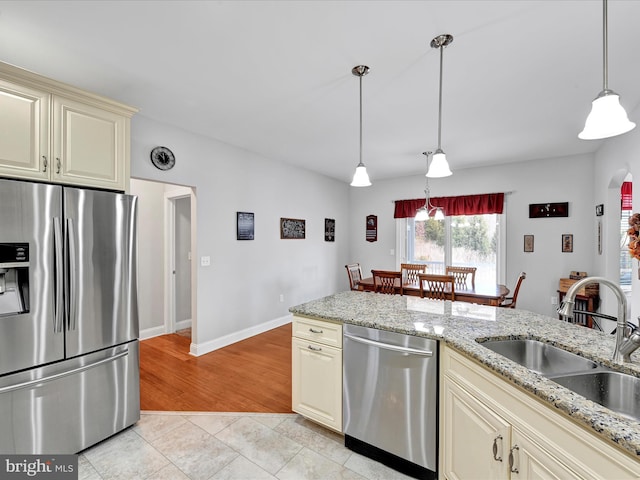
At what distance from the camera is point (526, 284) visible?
15.7ft

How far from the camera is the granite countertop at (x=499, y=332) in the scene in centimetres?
89

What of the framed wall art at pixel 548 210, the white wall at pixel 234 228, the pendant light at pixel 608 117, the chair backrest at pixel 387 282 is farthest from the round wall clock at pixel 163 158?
the framed wall art at pixel 548 210

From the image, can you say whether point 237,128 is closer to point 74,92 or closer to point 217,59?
point 217,59

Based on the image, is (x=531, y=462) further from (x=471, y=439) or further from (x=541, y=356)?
(x=541, y=356)

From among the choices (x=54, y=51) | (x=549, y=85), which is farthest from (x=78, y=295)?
(x=549, y=85)

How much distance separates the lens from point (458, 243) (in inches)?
211

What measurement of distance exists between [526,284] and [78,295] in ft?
18.7

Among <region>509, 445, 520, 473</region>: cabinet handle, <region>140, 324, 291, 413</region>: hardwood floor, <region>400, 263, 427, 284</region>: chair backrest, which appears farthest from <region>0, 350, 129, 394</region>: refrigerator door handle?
<region>400, 263, 427, 284</region>: chair backrest

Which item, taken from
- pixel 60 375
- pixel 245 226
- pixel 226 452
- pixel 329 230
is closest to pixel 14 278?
pixel 60 375

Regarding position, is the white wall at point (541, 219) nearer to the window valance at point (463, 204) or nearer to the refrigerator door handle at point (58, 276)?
the window valance at point (463, 204)

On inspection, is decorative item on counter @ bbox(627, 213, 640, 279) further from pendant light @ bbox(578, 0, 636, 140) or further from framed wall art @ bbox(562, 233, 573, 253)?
framed wall art @ bbox(562, 233, 573, 253)

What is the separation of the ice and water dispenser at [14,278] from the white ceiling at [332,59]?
1.33 metres

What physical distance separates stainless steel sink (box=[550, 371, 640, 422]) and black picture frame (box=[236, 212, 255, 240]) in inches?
142

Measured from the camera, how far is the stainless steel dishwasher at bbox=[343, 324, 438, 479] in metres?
1.67
